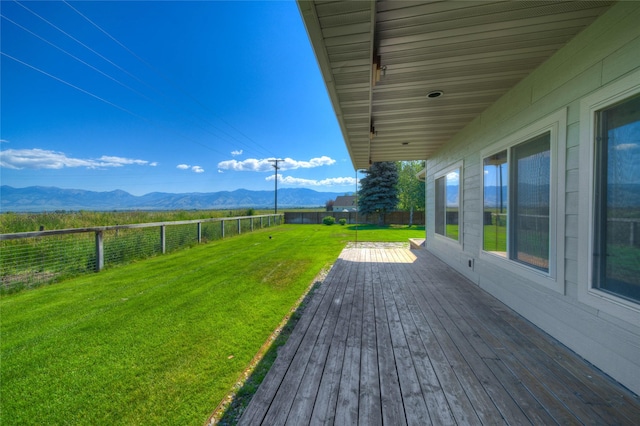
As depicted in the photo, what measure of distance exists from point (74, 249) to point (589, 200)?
7.42 meters

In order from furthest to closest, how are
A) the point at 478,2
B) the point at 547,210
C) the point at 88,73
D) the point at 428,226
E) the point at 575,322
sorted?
1. the point at 88,73
2. the point at 428,226
3. the point at 547,210
4. the point at 575,322
5. the point at 478,2

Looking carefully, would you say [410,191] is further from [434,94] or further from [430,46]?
[430,46]

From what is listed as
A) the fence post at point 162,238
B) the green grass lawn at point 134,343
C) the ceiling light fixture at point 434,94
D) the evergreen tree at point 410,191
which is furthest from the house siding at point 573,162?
the evergreen tree at point 410,191

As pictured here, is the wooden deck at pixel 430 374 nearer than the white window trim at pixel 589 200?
Yes

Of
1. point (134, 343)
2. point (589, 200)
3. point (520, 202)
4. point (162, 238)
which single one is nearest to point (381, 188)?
point (162, 238)

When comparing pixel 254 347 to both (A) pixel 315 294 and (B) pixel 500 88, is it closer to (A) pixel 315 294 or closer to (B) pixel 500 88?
(A) pixel 315 294

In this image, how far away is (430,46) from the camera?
1931 millimetres

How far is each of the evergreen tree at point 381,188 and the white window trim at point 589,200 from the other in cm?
1648

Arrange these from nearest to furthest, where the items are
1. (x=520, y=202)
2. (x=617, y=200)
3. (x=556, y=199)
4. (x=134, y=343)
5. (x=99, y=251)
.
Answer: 1. (x=617, y=200)
2. (x=556, y=199)
3. (x=134, y=343)
4. (x=520, y=202)
5. (x=99, y=251)

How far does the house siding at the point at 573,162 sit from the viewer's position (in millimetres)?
1494

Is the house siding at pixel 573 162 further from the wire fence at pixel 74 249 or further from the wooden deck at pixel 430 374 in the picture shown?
the wire fence at pixel 74 249

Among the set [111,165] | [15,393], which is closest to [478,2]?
[15,393]

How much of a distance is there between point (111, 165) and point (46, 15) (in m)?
33.8

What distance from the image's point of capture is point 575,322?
1856 millimetres
